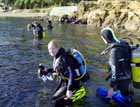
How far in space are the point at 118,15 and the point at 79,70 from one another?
144 ft

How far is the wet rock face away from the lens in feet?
163

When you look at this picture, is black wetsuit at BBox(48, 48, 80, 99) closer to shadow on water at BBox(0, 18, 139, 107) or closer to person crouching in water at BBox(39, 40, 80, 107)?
person crouching in water at BBox(39, 40, 80, 107)

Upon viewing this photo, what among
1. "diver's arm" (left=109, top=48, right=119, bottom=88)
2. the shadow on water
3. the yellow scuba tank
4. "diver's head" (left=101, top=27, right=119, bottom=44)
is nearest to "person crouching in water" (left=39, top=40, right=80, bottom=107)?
"diver's arm" (left=109, top=48, right=119, bottom=88)

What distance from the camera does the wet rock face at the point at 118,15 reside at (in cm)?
4966

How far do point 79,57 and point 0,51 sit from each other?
15013 mm

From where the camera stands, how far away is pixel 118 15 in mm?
54562

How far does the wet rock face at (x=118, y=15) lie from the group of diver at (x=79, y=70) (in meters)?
34.7

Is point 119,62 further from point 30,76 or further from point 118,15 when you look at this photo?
point 118,15

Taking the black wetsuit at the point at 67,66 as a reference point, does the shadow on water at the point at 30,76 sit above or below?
below

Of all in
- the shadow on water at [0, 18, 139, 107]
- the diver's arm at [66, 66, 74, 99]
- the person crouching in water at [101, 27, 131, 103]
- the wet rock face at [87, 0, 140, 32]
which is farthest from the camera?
the wet rock face at [87, 0, 140, 32]

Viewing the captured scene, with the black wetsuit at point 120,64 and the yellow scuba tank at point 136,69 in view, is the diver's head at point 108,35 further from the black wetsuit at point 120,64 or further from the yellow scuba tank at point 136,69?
the yellow scuba tank at point 136,69

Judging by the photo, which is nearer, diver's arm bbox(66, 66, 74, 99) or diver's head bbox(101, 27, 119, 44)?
diver's arm bbox(66, 66, 74, 99)

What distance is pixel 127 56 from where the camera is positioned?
11859 millimetres

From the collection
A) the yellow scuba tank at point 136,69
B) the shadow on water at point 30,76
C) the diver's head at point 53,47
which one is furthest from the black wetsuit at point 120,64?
the diver's head at point 53,47
